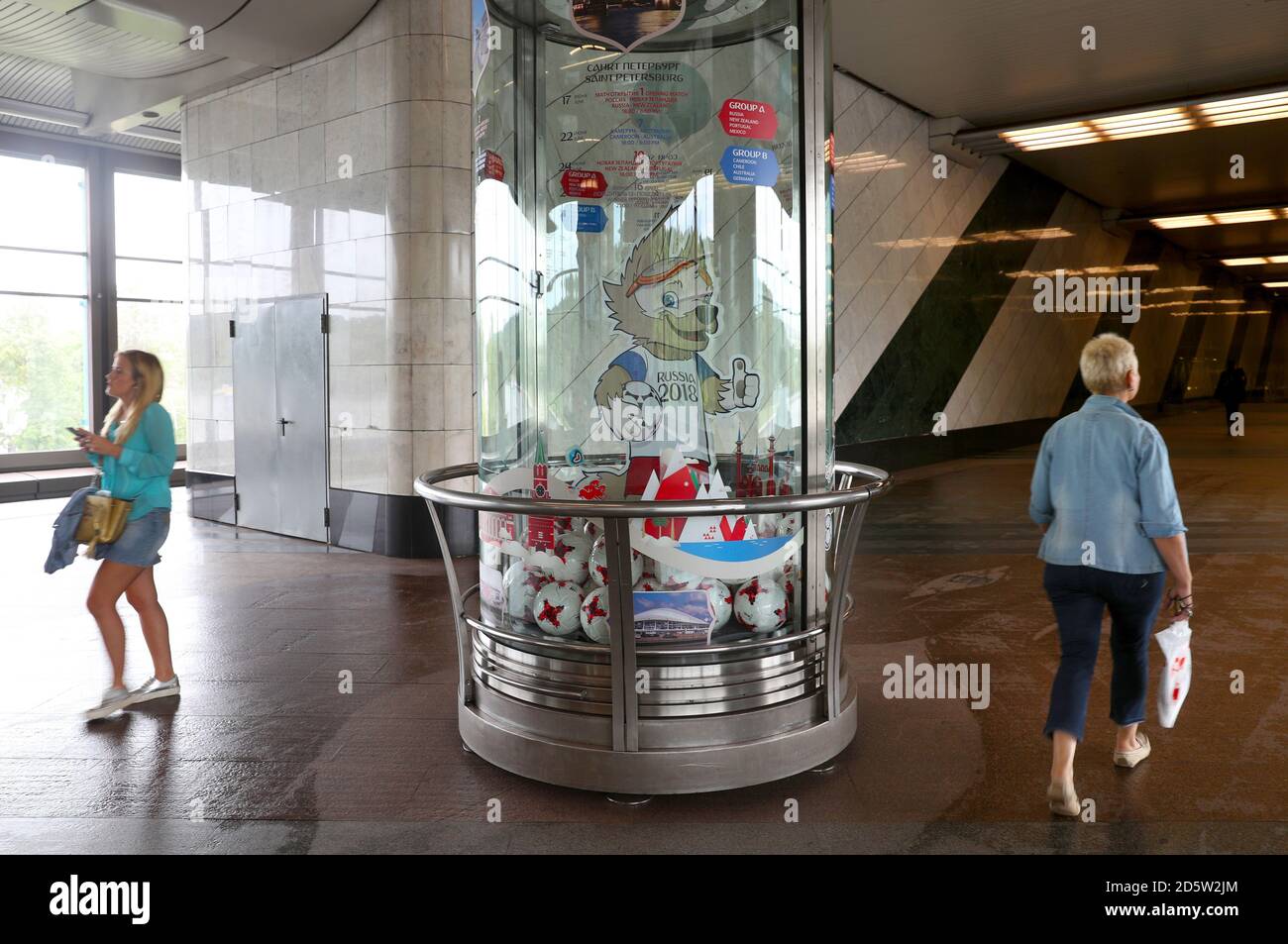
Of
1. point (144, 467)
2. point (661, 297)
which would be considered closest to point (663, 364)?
point (661, 297)

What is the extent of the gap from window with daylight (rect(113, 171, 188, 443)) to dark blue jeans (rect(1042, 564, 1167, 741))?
15150mm

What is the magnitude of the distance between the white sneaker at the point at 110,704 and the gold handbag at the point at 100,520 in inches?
23.7

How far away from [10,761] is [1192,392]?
117ft

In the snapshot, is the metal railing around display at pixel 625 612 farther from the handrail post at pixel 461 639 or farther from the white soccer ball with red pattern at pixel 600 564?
the white soccer ball with red pattern at pixel 600 564

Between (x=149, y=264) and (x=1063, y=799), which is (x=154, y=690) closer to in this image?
(x=1063, y=799)

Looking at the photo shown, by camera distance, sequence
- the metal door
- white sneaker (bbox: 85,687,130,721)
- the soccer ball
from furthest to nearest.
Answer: the metal door → white sneaker (bbox: 85,687,130,721) → the soccer ball

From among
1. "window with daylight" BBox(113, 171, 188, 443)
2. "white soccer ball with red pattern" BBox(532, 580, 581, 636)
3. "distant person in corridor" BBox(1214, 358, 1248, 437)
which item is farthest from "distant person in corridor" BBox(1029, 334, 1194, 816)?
"distant person in corridor" BBox(1214, 358, 1248, 437)

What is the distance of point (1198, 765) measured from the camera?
11.9 ft

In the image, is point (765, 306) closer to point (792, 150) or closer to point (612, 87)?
point (792, 150)

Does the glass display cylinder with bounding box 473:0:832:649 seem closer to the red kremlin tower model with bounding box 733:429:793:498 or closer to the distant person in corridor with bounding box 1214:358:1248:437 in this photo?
the red kremlin tower model with bounding box 733:429:793:498

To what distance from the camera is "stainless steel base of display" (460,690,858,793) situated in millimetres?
3367

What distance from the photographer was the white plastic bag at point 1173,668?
3.29m
